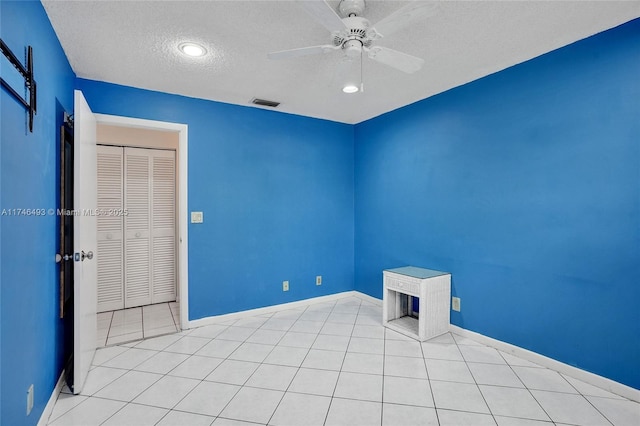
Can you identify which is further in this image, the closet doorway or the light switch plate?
the closet doorway

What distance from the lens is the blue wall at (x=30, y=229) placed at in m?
1.32

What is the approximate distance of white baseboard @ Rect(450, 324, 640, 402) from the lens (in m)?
2.02

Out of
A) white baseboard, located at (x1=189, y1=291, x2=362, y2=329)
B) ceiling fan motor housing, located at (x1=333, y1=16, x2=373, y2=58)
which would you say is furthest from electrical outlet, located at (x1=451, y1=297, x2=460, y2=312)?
ceiling fan motor housing, located at (x1=333, y1=16, x2=373, y2=58)

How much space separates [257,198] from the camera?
364 cm

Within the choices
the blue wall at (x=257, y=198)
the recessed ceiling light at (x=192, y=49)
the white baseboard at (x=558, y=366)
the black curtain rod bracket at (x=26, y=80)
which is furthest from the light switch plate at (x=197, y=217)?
the white baseboard at (x=558, y=366)

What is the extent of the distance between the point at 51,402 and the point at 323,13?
278 cm

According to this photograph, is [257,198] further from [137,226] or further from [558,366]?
[558,366]

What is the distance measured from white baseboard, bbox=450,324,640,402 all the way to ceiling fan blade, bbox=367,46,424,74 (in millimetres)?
2426

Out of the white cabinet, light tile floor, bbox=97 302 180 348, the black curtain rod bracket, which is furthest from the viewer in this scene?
light tile floor, bbox=97 302 180 348

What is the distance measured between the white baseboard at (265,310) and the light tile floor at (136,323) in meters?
0.25

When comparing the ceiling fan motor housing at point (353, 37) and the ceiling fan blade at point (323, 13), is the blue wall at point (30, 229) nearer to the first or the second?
the ceiling fan blade at point (323, 13)

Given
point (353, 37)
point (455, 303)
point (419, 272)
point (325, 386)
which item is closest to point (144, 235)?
point (325, 386)

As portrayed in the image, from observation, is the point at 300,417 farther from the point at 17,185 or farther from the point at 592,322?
the point at 592,322

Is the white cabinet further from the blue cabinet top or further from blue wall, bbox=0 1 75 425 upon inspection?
blue wall, bbox=0 1 75 425
